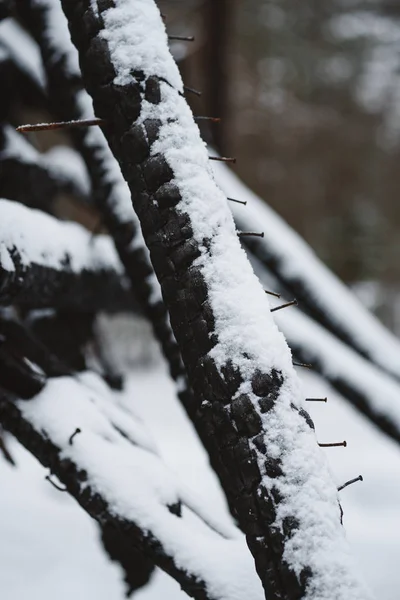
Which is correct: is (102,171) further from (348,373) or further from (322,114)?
(322,114)

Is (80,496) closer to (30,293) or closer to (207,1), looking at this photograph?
(30,293)

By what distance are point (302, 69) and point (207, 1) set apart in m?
7.97

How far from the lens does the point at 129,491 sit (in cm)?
130

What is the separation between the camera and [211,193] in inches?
41.7

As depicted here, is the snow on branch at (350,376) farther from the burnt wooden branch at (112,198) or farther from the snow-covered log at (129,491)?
the snow-covered log at (129,491)

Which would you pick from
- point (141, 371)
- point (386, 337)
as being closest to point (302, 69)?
point (141, 371)

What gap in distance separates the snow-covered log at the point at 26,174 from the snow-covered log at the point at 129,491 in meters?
1.03

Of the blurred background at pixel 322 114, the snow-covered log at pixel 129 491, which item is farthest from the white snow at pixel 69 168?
the blurred background at pixel 322 114

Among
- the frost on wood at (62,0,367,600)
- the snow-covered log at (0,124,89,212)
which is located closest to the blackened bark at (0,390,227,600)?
the frost on wood at (62,0,367,600)

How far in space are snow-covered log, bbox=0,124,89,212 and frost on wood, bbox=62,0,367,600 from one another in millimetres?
1170

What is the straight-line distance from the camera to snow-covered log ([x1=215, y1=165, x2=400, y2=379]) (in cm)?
228

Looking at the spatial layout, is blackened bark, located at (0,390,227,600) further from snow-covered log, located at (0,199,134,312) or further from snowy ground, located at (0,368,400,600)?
snowy ground, located at (0,368,400,600)

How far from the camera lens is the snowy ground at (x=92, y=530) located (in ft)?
5.83

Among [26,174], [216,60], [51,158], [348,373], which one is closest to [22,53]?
[51,158]
